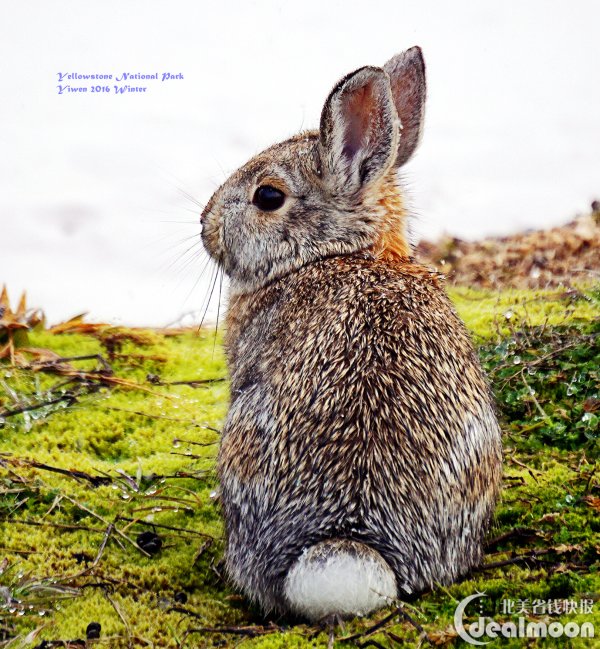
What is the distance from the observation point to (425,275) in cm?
450

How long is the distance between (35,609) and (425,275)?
249 centimetres

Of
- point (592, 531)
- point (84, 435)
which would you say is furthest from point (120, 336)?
point (592, 531)

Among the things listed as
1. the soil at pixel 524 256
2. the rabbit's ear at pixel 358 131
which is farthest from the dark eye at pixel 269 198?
the soil at pixel 524 256

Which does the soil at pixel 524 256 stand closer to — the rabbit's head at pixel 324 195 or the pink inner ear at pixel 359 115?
the rabbit's head at pixel 324 195

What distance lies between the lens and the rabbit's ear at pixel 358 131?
175 inches

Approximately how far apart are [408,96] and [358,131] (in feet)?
2.42

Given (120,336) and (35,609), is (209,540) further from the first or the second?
(120,336)

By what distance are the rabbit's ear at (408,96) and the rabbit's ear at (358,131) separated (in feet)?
1.80

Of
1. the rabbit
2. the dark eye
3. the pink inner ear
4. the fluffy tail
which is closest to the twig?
the rabbit

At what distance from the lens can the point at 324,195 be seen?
481 cm

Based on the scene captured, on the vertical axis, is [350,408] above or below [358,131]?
below

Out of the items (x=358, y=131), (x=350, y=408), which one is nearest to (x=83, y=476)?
(x=350, y=408)

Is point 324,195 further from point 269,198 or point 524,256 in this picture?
point 524,256

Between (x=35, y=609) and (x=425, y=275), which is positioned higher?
(x=425, y=275)
